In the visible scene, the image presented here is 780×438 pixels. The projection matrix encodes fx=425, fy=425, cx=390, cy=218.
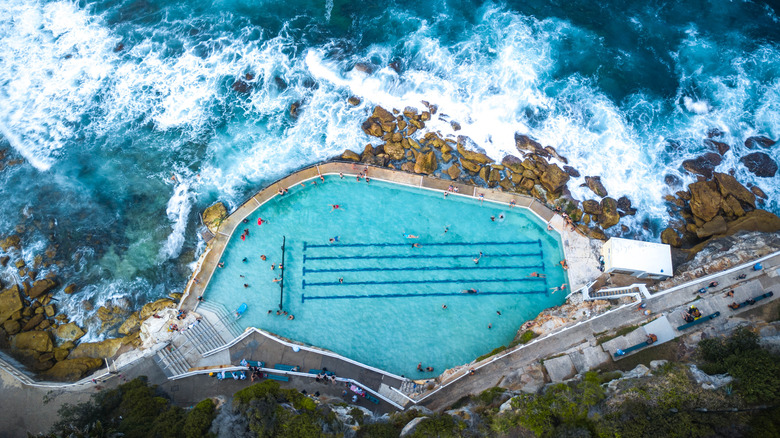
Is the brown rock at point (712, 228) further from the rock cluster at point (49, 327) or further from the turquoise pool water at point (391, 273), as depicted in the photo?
the rock cluster at point (49, 327)

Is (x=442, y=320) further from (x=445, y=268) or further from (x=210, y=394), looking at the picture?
(x=210, y=394)

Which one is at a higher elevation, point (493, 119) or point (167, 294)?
point (493, 119)

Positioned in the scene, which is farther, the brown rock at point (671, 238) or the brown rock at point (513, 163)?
the brown rock at point (513, 163)

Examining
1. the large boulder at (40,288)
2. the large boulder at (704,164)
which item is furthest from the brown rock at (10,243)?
the large boulder at (704,164)

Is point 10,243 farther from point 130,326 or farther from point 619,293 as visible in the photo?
point 619,293

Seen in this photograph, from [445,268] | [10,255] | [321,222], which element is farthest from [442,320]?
[10,255]

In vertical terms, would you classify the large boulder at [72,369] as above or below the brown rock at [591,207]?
below

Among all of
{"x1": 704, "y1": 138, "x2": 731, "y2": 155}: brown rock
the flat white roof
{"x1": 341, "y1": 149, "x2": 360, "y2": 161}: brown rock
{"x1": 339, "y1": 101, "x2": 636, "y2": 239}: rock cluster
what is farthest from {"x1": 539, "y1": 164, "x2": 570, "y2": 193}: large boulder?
{"x1": 341, "y1": 149, "x2": 360, "y2": 161}: brown rock
